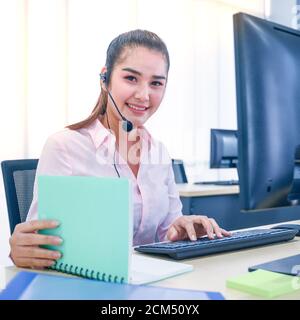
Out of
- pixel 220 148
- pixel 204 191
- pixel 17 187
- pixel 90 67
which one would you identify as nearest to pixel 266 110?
pixel 17 187

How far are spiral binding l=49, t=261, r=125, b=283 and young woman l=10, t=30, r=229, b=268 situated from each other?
17.7 inches

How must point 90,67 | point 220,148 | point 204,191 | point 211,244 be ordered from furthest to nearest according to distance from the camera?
point 90,67 < point 220,148 < point 204,191 < point 211,244

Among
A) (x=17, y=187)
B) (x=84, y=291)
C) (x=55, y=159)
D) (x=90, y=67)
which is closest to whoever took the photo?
(x=84, y=291)

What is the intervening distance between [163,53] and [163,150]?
35 centimetres

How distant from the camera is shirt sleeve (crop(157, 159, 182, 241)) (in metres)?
1.33

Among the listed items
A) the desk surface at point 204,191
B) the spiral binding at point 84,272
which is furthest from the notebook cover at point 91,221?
the desk surface at point 204,191

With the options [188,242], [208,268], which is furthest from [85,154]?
[208,268]

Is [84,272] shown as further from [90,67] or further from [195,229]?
[90,67]

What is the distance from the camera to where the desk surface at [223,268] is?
2.33ft

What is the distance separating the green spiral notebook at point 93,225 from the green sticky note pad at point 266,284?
14cm

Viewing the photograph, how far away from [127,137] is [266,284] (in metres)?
0.79

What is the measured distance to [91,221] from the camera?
2.23 feet

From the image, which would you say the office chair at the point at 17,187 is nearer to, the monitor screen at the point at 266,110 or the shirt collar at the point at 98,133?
the shirt collar at the point at 98,133
